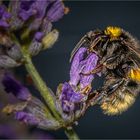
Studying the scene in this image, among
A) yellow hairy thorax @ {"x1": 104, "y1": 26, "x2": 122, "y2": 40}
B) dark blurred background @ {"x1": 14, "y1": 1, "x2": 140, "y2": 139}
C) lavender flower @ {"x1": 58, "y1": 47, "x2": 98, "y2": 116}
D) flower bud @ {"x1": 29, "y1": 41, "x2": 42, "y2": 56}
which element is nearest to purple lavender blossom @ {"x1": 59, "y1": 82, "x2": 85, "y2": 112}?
lavender flower @ {"x1": 58, "y1": 47, "x2": 98, "y2": 116}

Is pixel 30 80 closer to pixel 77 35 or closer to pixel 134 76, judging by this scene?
pixel 134 76

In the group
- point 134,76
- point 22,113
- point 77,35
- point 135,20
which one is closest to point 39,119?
point 22,113

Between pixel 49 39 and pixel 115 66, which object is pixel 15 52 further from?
pixel 115 66

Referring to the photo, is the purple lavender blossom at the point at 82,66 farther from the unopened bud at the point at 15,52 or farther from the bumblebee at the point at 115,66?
the unopened bud at the point at 15,52

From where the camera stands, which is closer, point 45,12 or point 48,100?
point 48,100

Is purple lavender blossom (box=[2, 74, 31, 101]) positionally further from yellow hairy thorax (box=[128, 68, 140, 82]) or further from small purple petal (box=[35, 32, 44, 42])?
yellow hairy thorax (box=[128, 68, 140, 82])

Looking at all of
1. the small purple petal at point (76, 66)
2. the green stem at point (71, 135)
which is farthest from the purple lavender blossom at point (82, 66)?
the green stem at point (71, 135)
